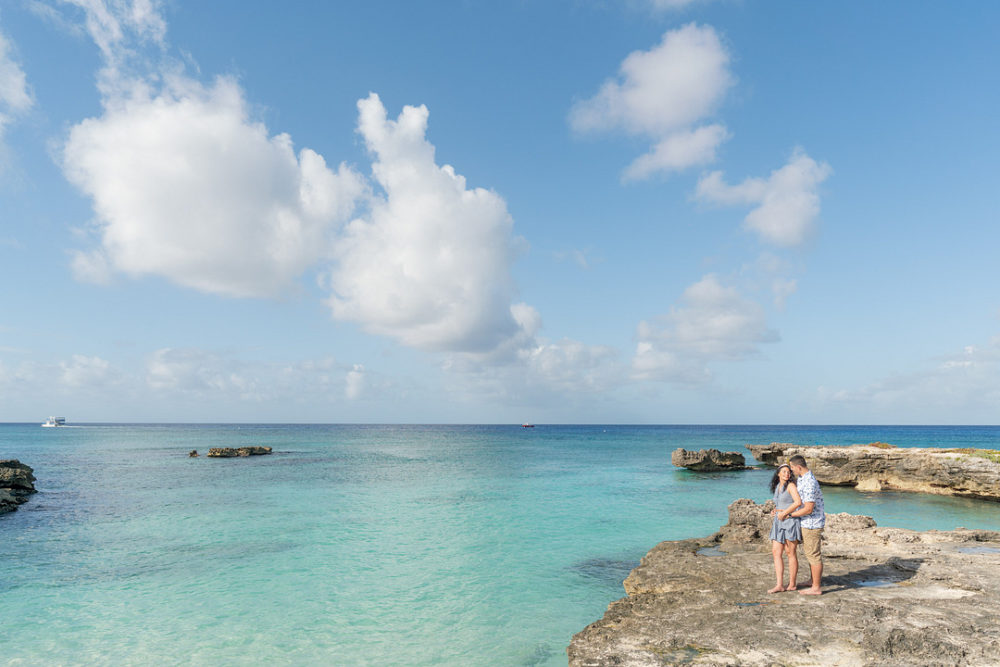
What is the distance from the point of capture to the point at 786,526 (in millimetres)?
9477

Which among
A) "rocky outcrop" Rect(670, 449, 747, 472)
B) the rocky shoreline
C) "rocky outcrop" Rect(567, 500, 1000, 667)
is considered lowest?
the rocky shoreline

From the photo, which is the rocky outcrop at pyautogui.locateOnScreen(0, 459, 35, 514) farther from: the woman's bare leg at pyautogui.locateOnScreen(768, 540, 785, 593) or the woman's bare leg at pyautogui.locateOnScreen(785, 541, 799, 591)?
the woman's bare leg at pyautogui.locateOnScreen(785, 541, 799, 591)

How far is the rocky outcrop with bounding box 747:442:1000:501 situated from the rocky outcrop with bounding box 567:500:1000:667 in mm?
20191

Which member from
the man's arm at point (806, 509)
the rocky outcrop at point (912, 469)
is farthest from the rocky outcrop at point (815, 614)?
the rocky outcrop at point (912, 469)

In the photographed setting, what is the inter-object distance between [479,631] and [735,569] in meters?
5.83

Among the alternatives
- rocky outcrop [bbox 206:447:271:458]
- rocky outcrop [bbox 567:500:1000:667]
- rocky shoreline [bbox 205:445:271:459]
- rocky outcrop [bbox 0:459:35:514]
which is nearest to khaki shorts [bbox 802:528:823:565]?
rocky outcrop [bbox 567:500:1000:667]

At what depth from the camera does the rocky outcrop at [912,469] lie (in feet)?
91.7

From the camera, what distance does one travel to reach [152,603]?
484 inches

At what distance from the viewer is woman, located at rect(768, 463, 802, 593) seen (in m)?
9.38

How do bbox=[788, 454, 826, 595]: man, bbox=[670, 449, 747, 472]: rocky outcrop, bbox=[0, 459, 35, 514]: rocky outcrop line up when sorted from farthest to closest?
bbox=[670, 449, 747, 472]: rocky outcrop
bbox=[0, 459, 35, 514]: rocky outcrop
bbox=[788, 454, 826, 595]: man

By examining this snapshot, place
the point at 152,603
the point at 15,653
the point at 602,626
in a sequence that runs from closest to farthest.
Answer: the point at 602,626 → the point at 15,653 → the point at 152,603

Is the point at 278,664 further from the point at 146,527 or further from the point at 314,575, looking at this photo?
the point at 146,527

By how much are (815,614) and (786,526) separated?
1718 millimetres

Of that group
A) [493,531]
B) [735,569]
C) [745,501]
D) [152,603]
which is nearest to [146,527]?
[152,603]
